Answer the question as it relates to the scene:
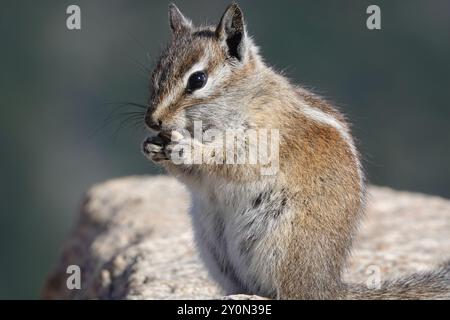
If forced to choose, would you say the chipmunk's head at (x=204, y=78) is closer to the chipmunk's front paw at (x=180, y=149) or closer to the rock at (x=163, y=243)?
the chipmunk's front paw at (x=180, y=149)

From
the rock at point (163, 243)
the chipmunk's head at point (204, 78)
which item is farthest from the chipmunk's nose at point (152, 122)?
the rock at point (163, 243)

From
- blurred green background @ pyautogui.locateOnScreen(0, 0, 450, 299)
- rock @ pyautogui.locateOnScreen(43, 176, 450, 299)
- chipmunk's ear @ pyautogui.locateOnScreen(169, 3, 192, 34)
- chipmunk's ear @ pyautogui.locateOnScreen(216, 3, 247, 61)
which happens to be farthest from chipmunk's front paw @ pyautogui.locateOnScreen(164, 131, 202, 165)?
blurred green background @ pyautogui.locateOnScreen(0, 0, 450, 299)

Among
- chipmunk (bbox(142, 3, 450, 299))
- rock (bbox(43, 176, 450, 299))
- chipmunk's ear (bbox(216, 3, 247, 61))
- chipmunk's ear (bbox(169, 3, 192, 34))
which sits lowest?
rock (bbox(43, 176, 450, 299))

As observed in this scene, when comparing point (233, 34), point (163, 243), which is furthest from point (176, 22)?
point (163, 243)

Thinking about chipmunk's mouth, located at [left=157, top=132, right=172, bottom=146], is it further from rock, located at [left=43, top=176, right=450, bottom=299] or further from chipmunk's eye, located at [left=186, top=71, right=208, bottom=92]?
rock, located at [left=43, top=176, right=450, bottom=299]
